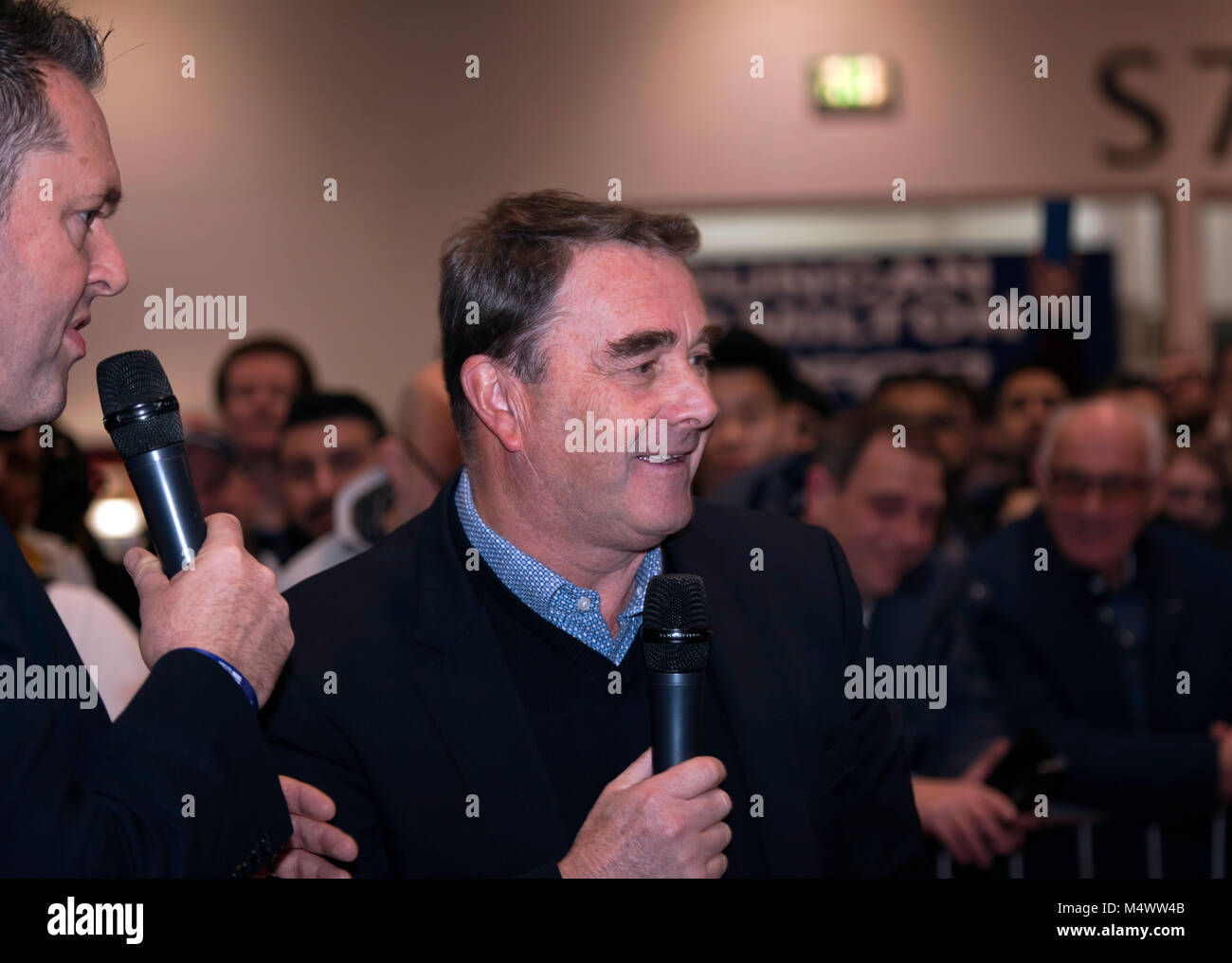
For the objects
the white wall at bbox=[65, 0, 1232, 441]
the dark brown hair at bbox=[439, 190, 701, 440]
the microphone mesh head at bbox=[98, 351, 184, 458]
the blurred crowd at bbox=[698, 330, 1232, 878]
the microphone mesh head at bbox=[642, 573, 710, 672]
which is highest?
the white wall at bbox=[65, 0, 1232, 441]

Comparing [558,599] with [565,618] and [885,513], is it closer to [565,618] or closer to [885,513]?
[565,618]

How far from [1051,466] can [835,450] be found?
0.56 m

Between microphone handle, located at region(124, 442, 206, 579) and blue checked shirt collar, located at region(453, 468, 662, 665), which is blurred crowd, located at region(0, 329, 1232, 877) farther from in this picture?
microphone handle, located at region(124, 442, 206, 579)

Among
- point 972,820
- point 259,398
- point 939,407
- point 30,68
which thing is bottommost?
point 972,820

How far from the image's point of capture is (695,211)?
6633 millimetres

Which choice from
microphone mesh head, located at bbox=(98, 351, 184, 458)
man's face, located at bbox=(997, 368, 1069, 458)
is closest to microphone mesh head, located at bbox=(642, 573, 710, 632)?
microphone mesh head, located at bbox=(98, 351, 184, 458)

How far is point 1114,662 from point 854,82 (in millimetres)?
4435

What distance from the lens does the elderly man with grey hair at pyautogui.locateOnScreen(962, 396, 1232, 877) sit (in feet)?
8.73

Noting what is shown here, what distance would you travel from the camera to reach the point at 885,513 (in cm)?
299

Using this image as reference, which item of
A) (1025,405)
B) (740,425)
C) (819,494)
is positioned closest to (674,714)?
(819,494)

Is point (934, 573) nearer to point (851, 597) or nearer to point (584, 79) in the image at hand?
point (851, 597)

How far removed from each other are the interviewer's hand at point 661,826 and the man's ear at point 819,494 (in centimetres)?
176

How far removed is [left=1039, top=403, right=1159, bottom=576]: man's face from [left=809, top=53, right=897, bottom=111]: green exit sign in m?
3.70

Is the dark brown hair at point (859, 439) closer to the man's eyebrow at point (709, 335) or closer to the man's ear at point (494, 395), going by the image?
the man's eyebrow at point (709, 335)
